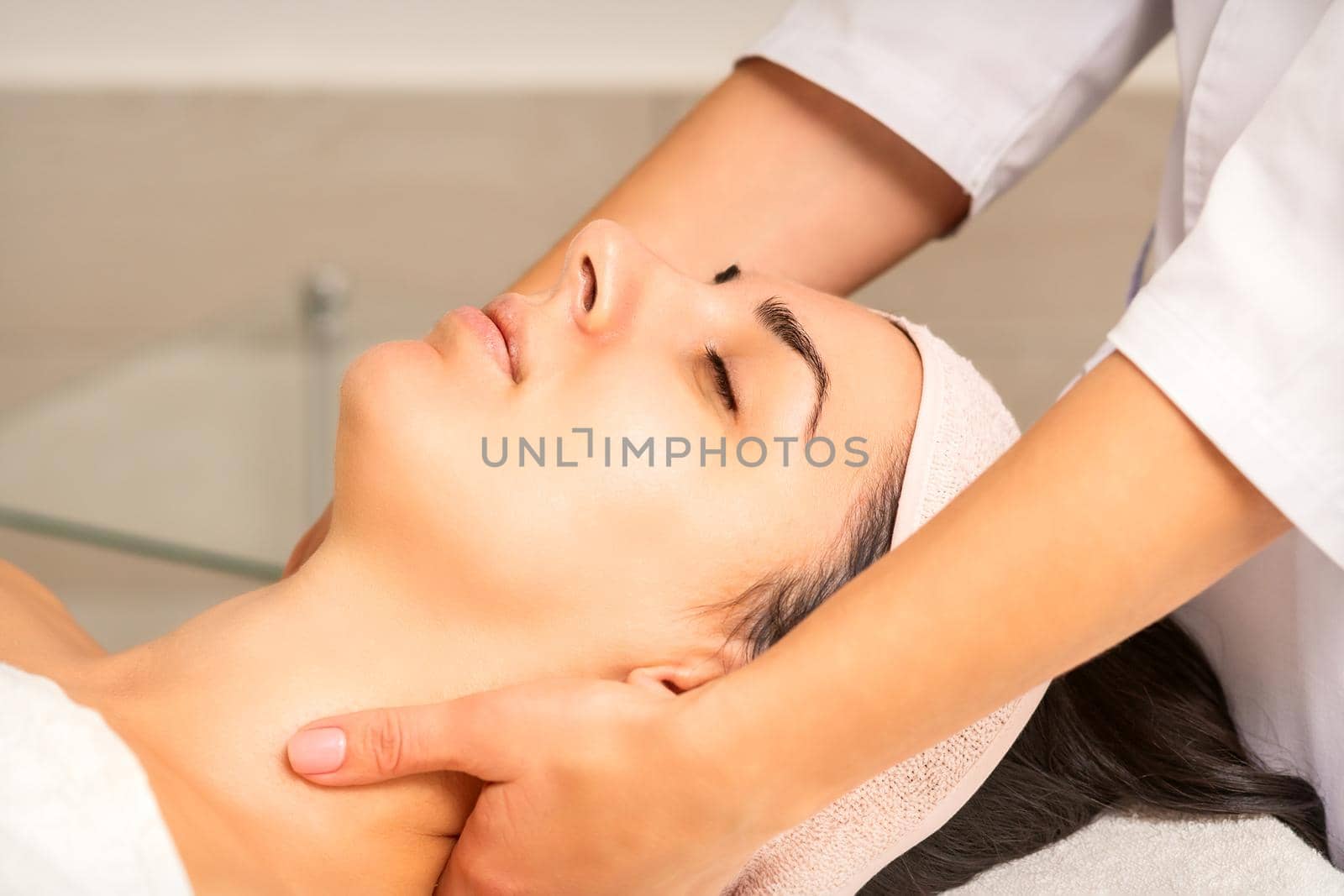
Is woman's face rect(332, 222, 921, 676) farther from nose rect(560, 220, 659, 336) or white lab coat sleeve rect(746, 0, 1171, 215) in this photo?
white lab coat sleeve rect(746, 0, 1171, 215)

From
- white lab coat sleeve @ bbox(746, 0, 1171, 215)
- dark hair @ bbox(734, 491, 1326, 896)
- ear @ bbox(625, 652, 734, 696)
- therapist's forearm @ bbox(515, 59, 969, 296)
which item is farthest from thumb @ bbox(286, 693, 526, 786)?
white lab coat sleeve @ bbox(746, 0, 1171, 215)

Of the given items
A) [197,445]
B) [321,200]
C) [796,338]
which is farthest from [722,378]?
[321,200]

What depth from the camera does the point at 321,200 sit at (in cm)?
199

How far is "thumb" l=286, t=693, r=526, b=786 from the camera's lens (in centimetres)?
75

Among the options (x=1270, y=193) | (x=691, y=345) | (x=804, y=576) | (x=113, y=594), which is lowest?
(x=113, y=594)

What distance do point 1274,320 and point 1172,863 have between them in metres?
0.50

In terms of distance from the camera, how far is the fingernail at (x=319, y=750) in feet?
2.62

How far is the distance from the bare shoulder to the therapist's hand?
0.30 metres

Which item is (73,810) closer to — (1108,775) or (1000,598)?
(1000,598)

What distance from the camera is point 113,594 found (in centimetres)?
213

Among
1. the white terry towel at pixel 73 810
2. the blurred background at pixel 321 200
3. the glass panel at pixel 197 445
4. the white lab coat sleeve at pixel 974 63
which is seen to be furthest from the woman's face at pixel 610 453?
the blurred background at pixel 321 200

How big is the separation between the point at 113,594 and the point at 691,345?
1.61m

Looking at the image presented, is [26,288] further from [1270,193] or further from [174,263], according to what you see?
[1270,193]

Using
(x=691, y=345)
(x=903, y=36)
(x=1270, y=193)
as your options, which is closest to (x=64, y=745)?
(x=691, y=345)
